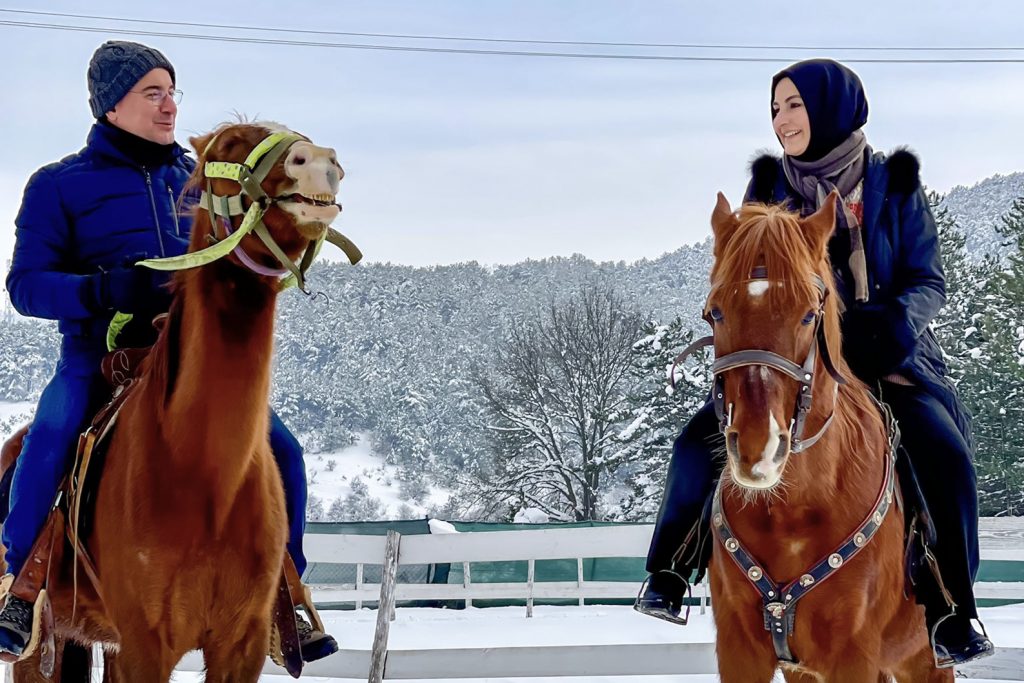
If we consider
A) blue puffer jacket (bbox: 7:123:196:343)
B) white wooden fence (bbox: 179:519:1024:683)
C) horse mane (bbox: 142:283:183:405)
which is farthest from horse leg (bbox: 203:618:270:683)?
white wooden fence (bbox: 179:519:1024:683)

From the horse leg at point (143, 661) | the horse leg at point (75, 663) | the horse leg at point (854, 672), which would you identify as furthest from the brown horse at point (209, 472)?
the horse leg at point (854, 672)

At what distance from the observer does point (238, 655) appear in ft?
11.1

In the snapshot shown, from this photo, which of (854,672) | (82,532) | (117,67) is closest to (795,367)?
(854,672)

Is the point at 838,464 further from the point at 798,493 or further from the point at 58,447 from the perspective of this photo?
the point at 58,447

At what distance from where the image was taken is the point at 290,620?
12.7 ft

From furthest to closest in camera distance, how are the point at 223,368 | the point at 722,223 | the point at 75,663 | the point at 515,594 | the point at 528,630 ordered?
1. the point at 515,594
2. the point at 528,630
3. the point at 75,663
4. the point at 722,223
5. the point at 223,368

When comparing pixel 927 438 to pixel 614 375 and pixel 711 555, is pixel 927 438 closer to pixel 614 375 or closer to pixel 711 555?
pixel 711 555

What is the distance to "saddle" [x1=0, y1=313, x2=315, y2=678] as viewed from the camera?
354cm

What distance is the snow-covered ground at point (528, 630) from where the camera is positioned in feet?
32.9

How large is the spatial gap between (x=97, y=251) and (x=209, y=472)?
4.12 feet

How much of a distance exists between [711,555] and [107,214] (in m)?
2.70

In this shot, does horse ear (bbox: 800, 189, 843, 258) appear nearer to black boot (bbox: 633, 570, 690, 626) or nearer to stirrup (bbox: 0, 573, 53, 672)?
black boot (bbox: 633, 570, 690, 626)

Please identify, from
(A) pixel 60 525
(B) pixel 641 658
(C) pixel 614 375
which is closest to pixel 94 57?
(A) pixel 60 525

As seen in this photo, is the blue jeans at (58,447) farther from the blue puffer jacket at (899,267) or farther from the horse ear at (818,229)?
the blue puffer jacket at (899,267)
